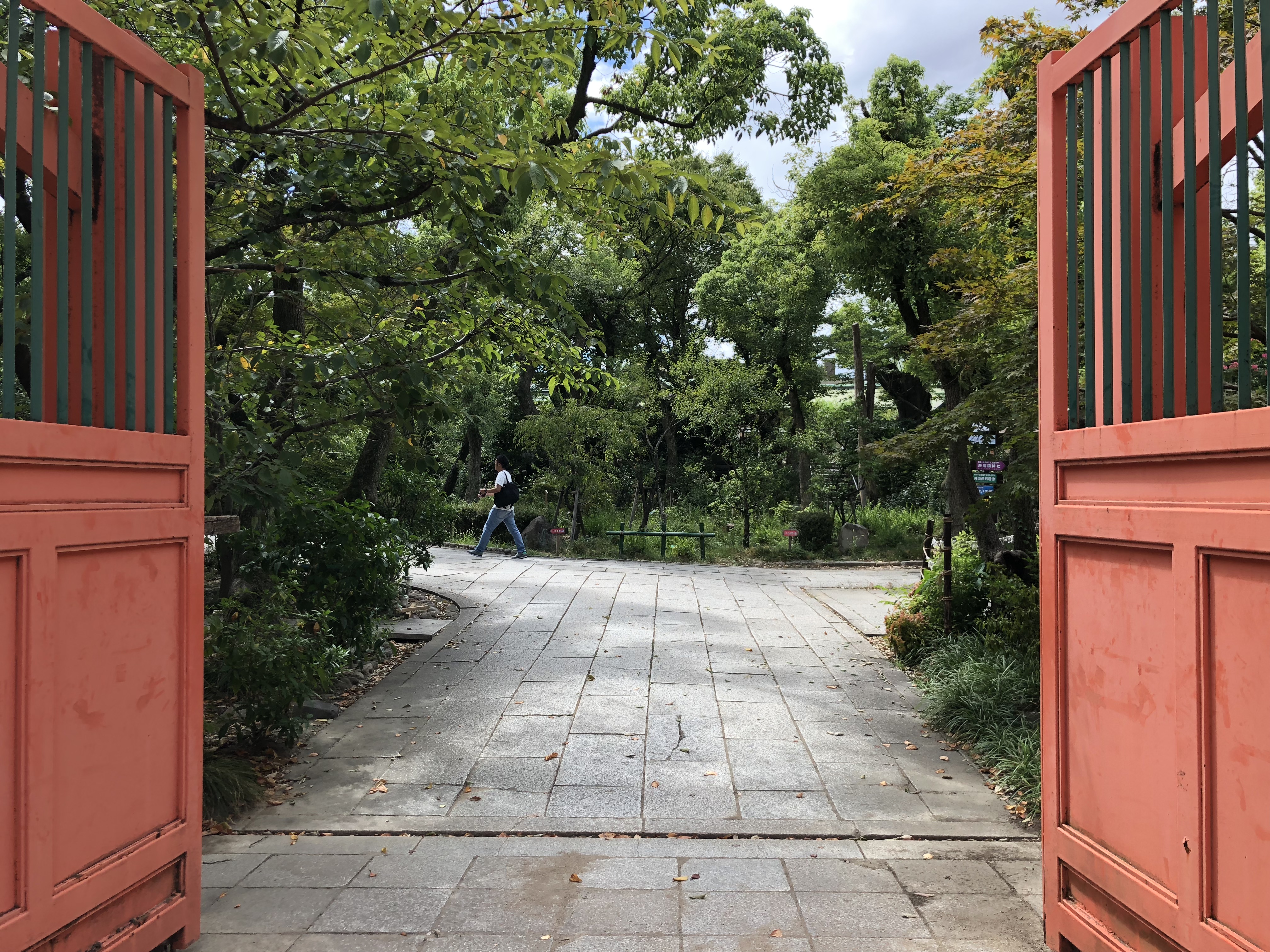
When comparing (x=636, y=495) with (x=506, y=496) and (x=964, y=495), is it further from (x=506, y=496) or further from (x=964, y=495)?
(x=964, y=495)

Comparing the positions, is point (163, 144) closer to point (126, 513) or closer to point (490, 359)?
point (126, 513)

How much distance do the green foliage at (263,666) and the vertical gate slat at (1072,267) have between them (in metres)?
3.89

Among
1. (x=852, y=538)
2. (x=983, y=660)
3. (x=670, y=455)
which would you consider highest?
(x=670, y=455)

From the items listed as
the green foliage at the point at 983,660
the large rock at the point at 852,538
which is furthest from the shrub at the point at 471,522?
the green foliage at the point at 983,660

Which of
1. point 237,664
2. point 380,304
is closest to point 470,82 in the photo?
point 380,304

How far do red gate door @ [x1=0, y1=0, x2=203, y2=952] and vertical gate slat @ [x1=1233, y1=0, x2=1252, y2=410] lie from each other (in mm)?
3044

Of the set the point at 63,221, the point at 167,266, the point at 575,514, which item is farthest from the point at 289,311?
the point at 575,514

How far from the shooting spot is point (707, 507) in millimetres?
21984

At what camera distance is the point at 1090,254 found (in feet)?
9.49

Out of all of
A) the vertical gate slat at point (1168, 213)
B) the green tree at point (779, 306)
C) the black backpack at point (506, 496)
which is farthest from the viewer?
the green tree at point (779, 306)

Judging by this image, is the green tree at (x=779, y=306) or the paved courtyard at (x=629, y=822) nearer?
the paved courtyard at (x=629, y=822)

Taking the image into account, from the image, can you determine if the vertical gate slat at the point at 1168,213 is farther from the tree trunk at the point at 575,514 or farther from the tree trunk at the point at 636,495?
the tree trunk at the point at 636,495

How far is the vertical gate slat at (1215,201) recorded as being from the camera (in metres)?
2.25

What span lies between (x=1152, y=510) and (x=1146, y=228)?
87cm
